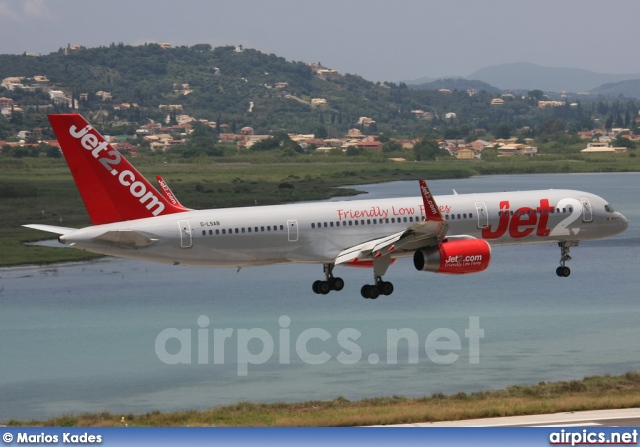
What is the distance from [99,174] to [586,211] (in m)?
30.7

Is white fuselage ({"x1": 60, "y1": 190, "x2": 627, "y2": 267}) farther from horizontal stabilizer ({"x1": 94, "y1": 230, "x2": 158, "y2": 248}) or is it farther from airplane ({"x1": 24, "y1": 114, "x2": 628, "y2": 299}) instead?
horizontal stabilizer ({"x1": 94, "y1": 230, "x2": 158, "y2": 248})

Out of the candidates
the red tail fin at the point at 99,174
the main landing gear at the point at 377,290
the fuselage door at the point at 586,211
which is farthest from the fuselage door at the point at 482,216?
the red tail fin at the point at 99,174

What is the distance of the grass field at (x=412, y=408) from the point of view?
217 feet

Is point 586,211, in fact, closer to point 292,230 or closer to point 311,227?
point 311,227

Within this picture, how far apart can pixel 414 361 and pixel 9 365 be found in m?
33.6

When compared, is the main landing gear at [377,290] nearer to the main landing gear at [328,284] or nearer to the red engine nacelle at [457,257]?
the main landing gear at [328,284]

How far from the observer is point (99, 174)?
68312 mm

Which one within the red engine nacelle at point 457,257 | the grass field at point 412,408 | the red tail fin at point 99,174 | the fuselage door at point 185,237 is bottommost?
the grass field at point 412,408

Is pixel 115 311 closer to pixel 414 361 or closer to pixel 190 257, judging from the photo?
pixel 414 361

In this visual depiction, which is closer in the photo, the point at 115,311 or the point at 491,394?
the point at 491,394

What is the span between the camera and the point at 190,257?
68438mm

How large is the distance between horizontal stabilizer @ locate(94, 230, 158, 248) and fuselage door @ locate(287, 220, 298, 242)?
7.58m

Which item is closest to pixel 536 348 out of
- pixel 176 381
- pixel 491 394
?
pixel 491 394

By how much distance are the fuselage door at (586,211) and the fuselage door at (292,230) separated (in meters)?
19.7
